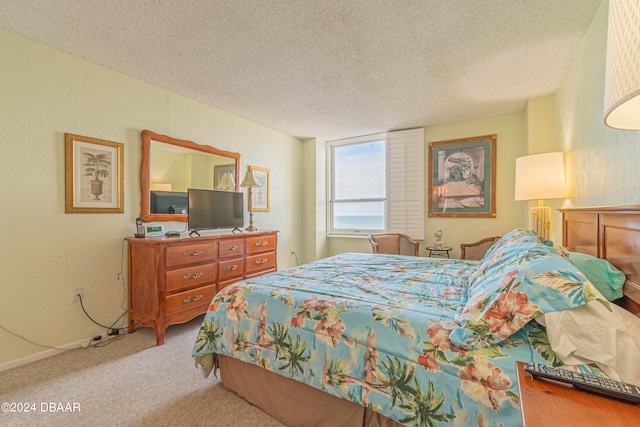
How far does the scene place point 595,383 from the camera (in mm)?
665

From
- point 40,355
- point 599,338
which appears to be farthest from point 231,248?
point 599,338

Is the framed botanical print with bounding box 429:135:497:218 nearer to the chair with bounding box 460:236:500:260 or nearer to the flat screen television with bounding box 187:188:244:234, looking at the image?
the chair with bounding box 460:236:500:260

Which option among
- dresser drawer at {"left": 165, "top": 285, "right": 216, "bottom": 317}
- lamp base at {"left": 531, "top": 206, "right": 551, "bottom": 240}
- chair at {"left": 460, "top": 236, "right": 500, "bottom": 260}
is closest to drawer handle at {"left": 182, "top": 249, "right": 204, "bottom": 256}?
dresser drawer at {"left": 165, "top": 285, "right": 216, "bottom": 317}

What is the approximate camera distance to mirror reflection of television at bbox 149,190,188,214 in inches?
116

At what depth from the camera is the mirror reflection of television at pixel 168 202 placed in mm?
2947

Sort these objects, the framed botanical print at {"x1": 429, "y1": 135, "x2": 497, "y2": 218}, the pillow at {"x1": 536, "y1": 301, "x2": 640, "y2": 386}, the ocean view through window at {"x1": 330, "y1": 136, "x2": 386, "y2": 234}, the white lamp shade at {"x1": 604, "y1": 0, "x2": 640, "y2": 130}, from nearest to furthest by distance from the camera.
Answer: the white lamp shade at {"x1": 604, "y1": 0, "x2": 640, "y2": 130} < the pillow at {"x1": 536, "y1": 301, "x2": 640, "y2": 386} < the framed botanical print at {"x1": 429, "y1": 135, "x2": 497, "y2": 218} < the ocean view through window at {"x1": 330, "y1": 136, "x2": 386, "y2": 234}

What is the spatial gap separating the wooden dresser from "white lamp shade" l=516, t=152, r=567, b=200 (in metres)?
2.95

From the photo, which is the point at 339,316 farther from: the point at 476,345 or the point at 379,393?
the point at 476,345

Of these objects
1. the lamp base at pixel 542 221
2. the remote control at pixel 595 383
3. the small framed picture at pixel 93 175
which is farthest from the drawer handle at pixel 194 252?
the lamp base at pixel 542 221

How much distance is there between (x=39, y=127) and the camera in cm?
225

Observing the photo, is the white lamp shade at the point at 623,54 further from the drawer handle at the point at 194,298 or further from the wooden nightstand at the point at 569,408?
the drawer handle at the point at 194,298

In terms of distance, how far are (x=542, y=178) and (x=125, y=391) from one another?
3.62 metres

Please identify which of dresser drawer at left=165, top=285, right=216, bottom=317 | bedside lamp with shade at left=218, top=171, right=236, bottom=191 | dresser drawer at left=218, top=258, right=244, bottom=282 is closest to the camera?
dresser drawer at left=165, top=285, right=216, bottom=317

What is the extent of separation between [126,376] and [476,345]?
88.8 inches
